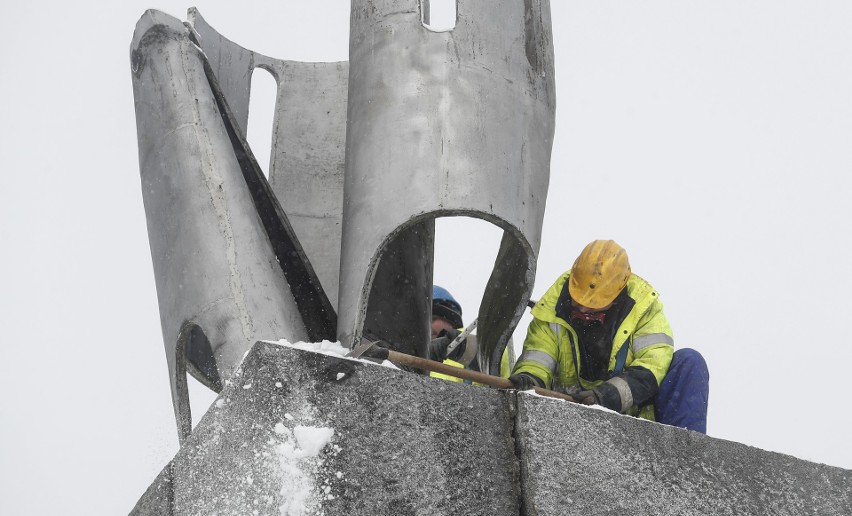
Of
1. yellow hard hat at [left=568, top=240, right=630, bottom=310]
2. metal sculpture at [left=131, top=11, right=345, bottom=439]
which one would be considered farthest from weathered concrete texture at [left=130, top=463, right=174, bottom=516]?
yellow hard hat at [left=568, top=240, right=630, bottom=310]

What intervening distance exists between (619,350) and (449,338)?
171cm

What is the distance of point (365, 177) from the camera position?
4586 mm

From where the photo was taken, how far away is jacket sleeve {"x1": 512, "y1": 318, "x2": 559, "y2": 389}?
508 centimetres

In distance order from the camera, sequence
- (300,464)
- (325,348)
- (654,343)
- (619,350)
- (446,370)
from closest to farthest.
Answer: (300,464), (325,348), (446,370), (654,343), (619,350)

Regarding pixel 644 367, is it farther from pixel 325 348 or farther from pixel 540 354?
pixel 325 348

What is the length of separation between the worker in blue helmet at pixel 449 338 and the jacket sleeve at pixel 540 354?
2.69 feet

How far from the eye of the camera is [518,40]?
4836 millimetres

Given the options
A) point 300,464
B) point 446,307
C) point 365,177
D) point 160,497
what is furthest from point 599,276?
point 160,497

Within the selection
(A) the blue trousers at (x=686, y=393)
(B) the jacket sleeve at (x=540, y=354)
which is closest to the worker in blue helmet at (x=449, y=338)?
(B) the jacket sleeve at (x=540, y=354)

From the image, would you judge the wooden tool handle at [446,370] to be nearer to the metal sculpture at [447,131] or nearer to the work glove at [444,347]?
the metal sculpture at [447,131]

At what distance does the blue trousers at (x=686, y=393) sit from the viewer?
15.5 ft

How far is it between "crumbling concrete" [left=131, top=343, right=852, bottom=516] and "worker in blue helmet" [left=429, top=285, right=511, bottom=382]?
2535 millimetres

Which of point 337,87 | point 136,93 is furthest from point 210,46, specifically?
point 337,87

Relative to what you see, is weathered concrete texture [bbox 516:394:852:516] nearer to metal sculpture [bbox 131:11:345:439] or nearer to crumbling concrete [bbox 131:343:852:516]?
crumbling concrete [bbox 131:343:852:516]
